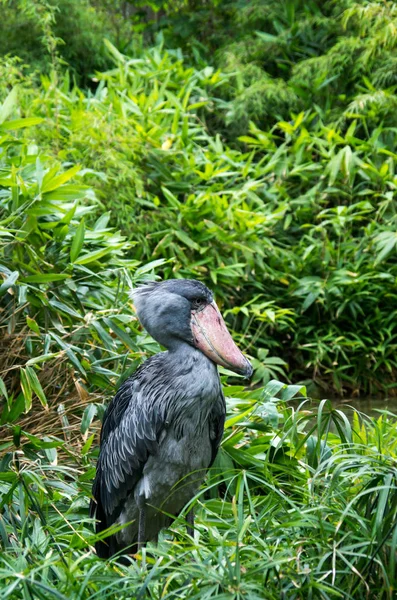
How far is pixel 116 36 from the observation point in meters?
9.46

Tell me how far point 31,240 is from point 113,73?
14.4 ft

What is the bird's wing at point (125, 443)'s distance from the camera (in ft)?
11.0

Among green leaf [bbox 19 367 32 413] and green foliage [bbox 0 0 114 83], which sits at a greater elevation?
green foliage [bbox 0 0 114 83]

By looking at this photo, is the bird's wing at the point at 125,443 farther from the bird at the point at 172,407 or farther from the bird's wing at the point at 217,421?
the bird's wing at the point at 217,421

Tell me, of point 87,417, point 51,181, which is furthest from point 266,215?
point 87,417

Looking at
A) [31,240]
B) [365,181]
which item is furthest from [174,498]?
[365,181]

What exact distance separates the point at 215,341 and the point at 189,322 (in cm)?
11

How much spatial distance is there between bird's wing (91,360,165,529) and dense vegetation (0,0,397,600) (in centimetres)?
17

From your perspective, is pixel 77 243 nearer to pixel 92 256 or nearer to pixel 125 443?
pixel 92 256

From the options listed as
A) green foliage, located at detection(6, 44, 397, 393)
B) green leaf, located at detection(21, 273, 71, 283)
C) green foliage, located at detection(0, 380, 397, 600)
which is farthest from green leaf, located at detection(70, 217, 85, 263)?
green foliage, located at detection(6, 44, 397, 393)

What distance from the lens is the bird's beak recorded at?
10.9ft

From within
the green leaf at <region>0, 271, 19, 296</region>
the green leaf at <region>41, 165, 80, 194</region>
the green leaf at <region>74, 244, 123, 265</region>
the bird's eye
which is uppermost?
the green leaf at <region>41, 165, 80, 194</region>

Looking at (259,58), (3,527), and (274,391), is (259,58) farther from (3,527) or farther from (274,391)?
(3,527)

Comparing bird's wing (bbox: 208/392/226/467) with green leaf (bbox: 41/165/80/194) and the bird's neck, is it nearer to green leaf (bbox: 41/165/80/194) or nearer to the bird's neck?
the bird's neck
